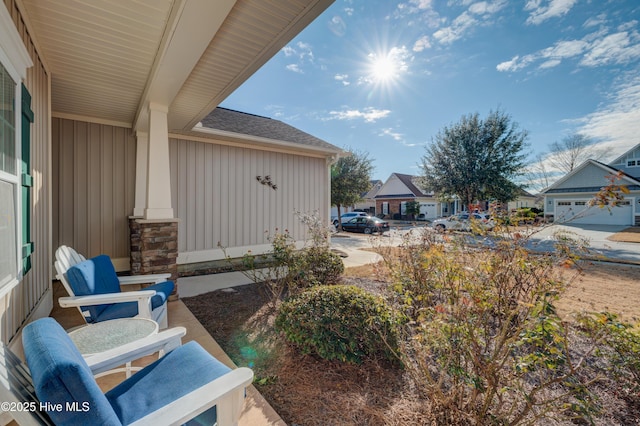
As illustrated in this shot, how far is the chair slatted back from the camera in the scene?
0.94 metres

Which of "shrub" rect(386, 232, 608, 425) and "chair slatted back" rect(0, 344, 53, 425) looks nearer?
"chair slatted back" rect(0, 344, 53, 425)

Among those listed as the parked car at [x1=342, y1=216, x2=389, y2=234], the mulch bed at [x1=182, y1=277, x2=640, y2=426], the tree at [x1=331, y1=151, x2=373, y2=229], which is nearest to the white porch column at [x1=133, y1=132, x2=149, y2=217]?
the mulch bed at [x1=182, y1=277, x2=640, y2=426]

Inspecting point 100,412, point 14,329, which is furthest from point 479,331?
point 14,329

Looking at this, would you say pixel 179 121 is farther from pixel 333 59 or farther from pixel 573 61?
pixel 573 61

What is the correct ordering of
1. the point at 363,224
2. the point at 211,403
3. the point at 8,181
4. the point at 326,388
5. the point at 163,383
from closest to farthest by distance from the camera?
the point at 211,403 < the point at 163,383 < the point at 8,181 < the point at 326,388 < the point at 363,224

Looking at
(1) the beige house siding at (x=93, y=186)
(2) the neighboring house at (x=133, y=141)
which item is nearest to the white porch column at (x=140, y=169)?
(2) the neighboring house at (x=133, y=141)

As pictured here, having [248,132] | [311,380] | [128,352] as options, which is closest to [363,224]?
[248,132]

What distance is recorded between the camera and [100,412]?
96 cm

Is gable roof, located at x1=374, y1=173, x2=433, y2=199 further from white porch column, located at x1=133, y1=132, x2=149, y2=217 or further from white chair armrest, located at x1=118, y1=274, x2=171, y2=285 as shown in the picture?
white chair armrest, located at x1=118, y1=274, x2=171, y2=285

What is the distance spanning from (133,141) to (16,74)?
147 inches

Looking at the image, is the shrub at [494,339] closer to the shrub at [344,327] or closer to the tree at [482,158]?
the shrub at [344,327]

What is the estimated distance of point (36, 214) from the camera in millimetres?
3152

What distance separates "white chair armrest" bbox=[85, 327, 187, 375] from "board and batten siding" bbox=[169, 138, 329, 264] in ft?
15.0

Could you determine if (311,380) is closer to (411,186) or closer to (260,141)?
(260,141)
